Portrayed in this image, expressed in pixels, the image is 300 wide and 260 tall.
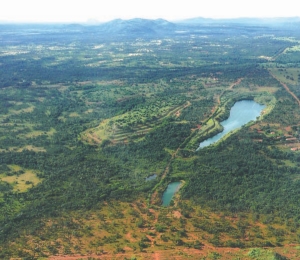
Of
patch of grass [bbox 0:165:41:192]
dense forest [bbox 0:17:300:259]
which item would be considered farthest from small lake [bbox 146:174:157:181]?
patch of grass [bbox 0:165:41:192]

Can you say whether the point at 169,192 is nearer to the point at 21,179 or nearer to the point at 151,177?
the point at 151,177

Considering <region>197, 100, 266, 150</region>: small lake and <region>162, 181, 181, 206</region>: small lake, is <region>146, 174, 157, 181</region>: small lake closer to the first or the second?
<region>162, 181, 181, 206</region>: small lake

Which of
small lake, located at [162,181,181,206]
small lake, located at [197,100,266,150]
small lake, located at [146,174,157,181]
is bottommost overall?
small lake, located at [162,181,181,206]

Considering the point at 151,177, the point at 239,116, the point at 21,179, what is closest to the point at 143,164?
the point at 151,177

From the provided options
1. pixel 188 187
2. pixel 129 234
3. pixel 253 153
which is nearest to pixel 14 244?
pixel 129 234

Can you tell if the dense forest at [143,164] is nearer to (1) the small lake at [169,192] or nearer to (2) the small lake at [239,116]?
(1) the small lake at [169,192]

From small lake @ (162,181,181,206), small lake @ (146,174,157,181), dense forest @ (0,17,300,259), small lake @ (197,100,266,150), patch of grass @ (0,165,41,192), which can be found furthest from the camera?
small lake @ (197,100,266,150)

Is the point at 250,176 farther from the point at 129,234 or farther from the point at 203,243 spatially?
the point at 129,234
